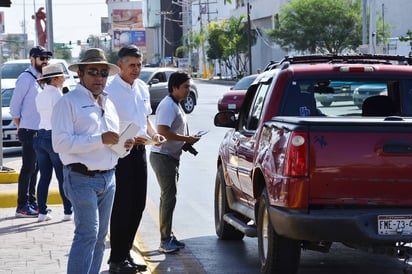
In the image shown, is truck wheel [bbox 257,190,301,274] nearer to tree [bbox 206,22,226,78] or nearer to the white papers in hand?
the white papers in hand

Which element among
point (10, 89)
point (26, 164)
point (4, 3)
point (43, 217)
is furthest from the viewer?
point (10, 89)

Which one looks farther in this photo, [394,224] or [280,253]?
[280,253]

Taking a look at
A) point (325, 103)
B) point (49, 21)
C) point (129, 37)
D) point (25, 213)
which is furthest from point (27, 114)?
point (129, 37)

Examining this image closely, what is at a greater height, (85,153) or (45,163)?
(85,153)

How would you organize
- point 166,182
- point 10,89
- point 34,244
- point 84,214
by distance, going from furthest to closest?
point 10,89 < point 166,182 < point 34,244 < point 84,214

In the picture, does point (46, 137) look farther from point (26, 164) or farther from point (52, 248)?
point (52, 248)

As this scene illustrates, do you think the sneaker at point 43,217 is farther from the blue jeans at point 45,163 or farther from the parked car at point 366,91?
the parked car at point 366,91

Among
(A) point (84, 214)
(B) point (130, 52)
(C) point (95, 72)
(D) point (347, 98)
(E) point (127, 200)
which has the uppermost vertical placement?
(B) point (130, 52)

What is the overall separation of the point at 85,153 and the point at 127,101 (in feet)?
5.76

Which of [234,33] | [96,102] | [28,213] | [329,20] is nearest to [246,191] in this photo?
[96,102]

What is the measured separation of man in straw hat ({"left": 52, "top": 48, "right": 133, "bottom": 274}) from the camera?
6.18 meters

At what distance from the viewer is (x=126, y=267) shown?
7.99m

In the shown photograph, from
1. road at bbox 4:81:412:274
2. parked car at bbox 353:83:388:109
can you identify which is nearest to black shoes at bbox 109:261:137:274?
road at bbox 4:81:412:274

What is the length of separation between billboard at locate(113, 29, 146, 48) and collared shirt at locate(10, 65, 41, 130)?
169 meters
